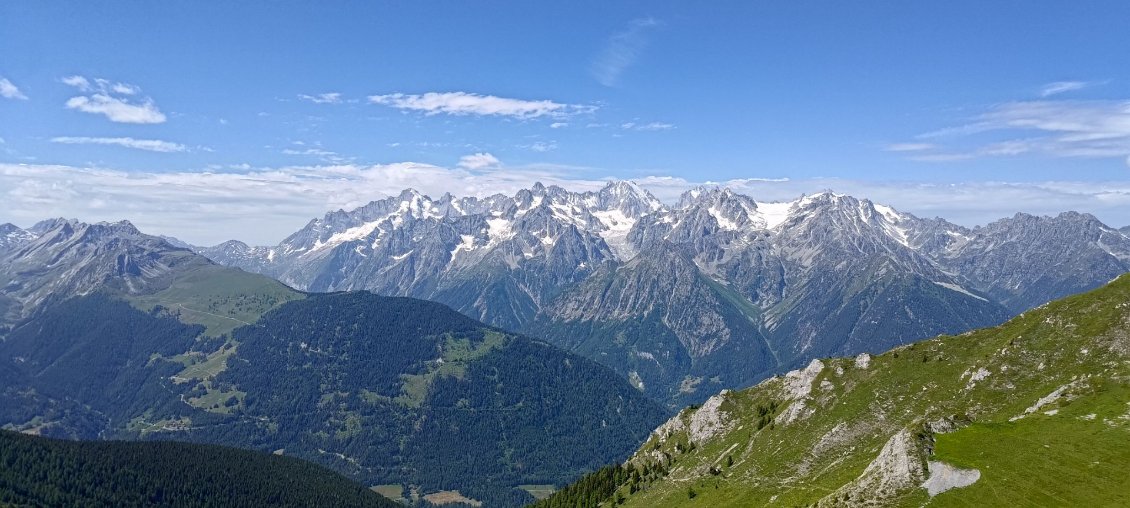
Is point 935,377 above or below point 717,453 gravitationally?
above

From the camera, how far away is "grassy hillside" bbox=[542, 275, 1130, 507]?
106000 millimetres

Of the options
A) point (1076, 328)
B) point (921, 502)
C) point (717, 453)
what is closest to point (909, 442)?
point (921, 502)

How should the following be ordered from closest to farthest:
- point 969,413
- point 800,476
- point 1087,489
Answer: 1. point 1087,489
2. point 969,413
3. point 800,476

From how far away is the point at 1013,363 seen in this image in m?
147

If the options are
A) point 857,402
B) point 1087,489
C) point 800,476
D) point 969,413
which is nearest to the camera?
point 1087,489

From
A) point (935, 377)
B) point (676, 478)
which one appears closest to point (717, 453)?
point (676, 478)

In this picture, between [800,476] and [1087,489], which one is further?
[800,476]

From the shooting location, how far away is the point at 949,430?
398 ft

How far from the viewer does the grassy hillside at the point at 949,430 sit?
10600cm

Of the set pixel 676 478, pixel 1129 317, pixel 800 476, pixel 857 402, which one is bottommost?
pixel 676 478

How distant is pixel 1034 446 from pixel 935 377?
1899 inches

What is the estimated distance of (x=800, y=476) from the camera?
14975cm

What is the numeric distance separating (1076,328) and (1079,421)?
36.6m

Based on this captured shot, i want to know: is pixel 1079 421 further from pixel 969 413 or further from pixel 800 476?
pixel 800 476
